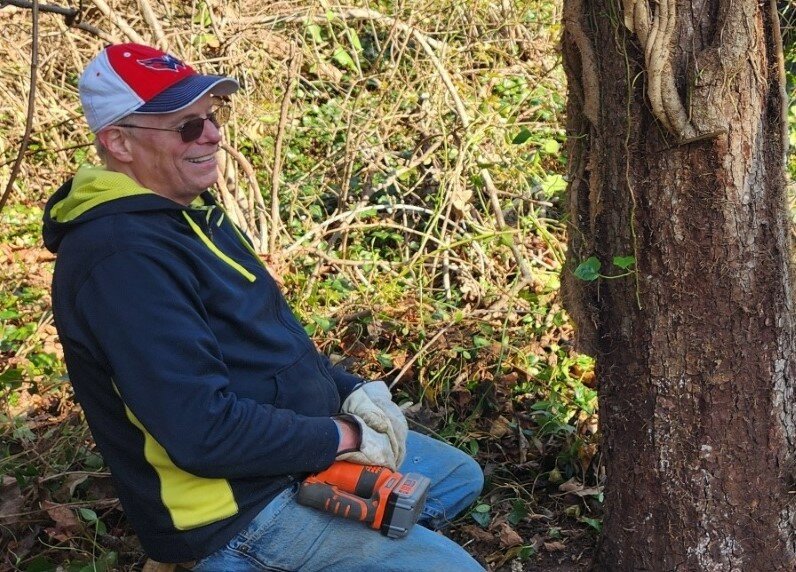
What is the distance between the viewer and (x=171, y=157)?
2.18 m

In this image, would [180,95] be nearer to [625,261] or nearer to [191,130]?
[191,130]

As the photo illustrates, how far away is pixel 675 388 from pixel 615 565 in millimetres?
632

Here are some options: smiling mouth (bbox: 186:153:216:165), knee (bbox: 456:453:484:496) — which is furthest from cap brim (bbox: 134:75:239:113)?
knee (bbox: 456:453:484:496)

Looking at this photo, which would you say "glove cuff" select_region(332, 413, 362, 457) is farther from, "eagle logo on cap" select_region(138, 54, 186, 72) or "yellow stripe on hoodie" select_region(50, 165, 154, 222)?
"eagle logo on cap" select_region(138, 54, 186, 72)

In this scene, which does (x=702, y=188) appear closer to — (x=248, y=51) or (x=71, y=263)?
(x=71, y=263)

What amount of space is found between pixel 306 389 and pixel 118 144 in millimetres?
776

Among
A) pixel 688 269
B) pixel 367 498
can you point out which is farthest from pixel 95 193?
pixel 688 269

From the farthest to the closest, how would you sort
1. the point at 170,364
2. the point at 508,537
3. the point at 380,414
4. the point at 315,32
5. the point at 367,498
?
the point at 315,32, the point at 508,537, the point at 380,414, the point at 367,498, the point at 170,364

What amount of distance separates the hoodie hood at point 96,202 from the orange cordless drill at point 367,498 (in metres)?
0.76

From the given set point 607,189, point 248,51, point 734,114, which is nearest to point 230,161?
point 248,51

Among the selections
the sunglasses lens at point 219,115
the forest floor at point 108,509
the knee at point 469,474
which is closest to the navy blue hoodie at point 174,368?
the sunglasses lens at point 219,115

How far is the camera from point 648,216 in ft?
7.43

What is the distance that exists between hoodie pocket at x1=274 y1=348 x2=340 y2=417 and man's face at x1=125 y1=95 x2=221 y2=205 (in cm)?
53

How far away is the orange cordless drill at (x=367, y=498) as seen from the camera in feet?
6.86
